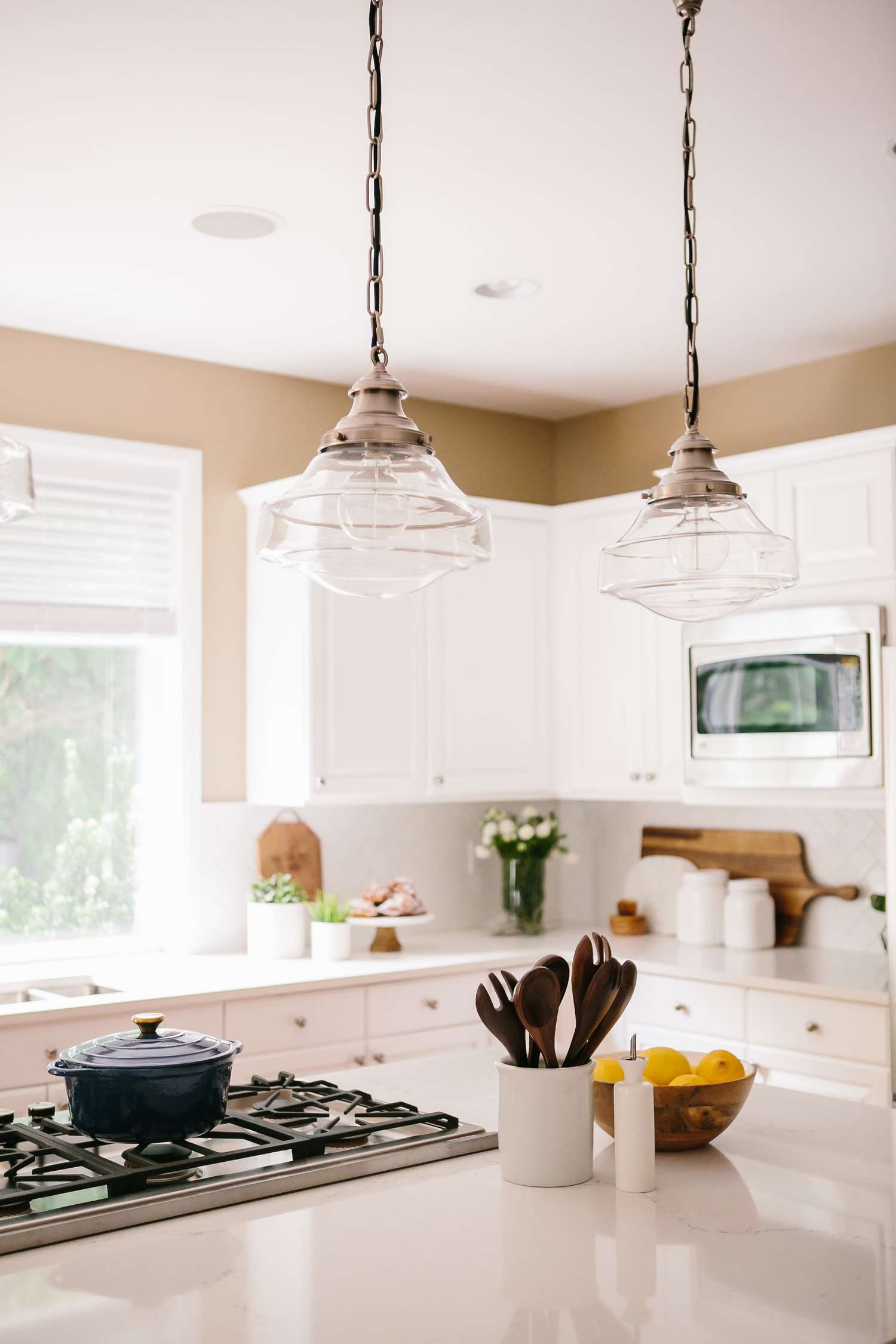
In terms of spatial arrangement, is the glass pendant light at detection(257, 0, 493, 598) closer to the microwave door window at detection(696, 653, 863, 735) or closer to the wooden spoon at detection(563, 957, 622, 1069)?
the wooden spoon at detection(563, 957, 622, 1069)

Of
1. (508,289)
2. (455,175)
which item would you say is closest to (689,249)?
(455,175)

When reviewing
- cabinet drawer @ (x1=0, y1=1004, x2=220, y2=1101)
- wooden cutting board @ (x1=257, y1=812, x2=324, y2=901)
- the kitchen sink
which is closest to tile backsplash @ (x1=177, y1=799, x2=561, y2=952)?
wooden cutting board @ (x1=257, y1=812, x2=324, y2=901)

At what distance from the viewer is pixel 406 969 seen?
3.85 metres

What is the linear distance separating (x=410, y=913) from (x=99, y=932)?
3.04ft

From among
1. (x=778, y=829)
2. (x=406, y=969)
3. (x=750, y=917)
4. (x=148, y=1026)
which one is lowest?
(x=406, y=969)

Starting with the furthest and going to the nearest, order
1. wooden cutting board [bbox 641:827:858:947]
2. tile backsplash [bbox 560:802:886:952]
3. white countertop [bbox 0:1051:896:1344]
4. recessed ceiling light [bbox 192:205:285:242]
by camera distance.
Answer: wooden cutting board [bbox 641:827:858:947], tile backsplash [bbox 560:802:886:952], recessed ceiling light [bbox 192:205:285:242], white countertop [bbox 0:1051:896:1344]

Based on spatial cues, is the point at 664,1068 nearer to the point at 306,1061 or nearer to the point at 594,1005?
the point at 594,1005

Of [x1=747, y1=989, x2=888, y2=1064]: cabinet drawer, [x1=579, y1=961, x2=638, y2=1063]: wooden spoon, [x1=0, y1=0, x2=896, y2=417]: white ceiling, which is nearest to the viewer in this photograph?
[x1=579, y1=961, x2=638, y2=1063]: wooden spoon

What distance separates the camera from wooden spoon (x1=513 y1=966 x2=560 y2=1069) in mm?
1718

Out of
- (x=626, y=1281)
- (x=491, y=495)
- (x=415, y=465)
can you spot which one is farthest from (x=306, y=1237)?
(x=491, y=495)

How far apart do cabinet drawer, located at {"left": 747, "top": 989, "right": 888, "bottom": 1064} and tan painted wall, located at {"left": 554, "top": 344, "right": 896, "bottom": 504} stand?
1.69 m

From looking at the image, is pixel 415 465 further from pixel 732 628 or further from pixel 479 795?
pixel 479 795

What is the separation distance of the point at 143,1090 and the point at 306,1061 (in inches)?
79.6

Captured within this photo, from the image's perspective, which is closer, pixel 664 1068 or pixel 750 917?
pixel 664 1068
